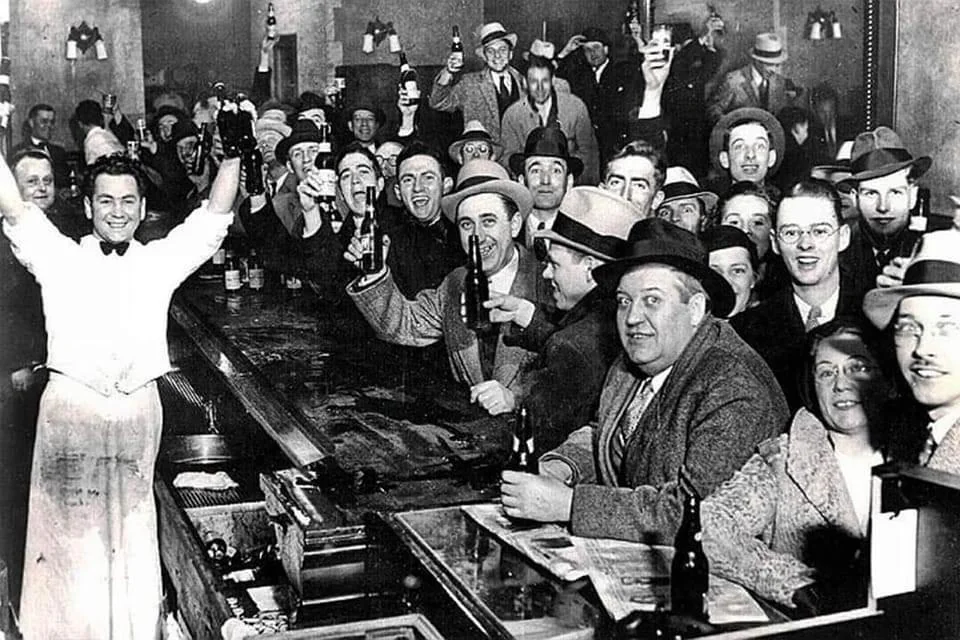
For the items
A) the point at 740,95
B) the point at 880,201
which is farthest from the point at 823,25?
the point at 880,201

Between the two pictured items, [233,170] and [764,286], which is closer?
[233,170]

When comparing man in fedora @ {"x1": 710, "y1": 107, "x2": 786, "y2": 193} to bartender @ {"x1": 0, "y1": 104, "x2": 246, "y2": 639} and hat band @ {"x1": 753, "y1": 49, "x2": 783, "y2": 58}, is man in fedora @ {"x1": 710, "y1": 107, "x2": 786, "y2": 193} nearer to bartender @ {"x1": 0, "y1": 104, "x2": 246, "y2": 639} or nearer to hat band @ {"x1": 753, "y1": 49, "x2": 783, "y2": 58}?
A: hat band @ {"x1": 753, "y1": 49, "x2": 783, "y2": 58}

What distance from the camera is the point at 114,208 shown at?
2367 millimetres

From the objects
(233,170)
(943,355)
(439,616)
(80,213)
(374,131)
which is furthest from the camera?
(374,131)

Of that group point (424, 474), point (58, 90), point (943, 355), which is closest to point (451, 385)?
point (424, 474)

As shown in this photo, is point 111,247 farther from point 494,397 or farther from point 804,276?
point 804,276

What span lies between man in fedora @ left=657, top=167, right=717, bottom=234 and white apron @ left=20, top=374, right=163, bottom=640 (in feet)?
5.92

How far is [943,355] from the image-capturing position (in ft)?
6.24

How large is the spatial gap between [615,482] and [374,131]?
1650 mm

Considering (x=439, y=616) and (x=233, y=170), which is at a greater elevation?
(x=233, y=170)

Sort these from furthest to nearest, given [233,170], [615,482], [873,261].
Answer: [873,261]
[233,170]
[615,482]

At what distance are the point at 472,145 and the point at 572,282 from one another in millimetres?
1011

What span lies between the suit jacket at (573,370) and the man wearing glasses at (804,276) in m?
0.53

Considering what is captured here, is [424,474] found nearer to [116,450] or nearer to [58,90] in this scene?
[116,450]
